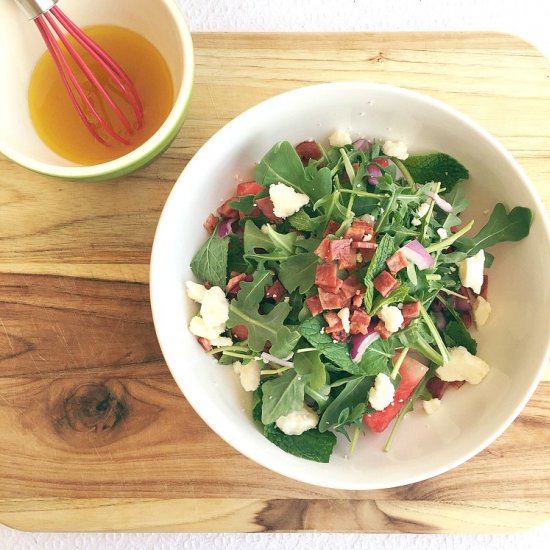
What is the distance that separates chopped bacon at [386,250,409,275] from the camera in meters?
1.00

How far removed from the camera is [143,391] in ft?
3.98

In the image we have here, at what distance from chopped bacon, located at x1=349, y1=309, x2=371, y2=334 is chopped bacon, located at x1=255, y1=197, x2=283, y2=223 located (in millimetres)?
206

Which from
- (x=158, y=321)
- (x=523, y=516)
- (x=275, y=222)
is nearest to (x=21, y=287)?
(x=158, y=321)

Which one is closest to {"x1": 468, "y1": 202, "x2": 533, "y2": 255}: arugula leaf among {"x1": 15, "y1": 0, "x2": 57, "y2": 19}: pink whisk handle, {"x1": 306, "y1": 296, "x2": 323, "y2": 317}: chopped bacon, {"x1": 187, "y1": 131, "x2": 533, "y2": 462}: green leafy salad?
{"x1": 187, "y1": 131, "x2": 533, "y2": 462}: green leafy salad

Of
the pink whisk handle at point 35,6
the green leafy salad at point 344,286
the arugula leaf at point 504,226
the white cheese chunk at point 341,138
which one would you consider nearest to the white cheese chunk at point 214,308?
the green leafy salad at point 344,286

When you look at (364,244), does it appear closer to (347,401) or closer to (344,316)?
(344,316)

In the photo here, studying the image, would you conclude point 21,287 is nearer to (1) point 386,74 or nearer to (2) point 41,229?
(2) point 41,229

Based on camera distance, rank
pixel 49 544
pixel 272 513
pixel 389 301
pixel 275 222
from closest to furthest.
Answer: pixel 389 301 → pixel 275 222 → pixel 272 513 → pixel 49 544

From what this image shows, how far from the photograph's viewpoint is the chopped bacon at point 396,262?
1.00m

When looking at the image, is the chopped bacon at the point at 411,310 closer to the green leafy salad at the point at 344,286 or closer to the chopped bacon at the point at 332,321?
the green leafy salad at the point at 344,286

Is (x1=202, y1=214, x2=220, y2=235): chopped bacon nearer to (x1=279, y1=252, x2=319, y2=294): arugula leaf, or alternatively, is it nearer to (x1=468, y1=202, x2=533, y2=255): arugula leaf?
→ (x1=279, y1=252, x2=319, y2=294): arugula leaf

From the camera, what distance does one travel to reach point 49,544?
1448 millimetres

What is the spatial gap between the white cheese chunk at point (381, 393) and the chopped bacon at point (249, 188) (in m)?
A: 0.38

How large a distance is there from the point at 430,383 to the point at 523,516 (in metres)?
0.32
